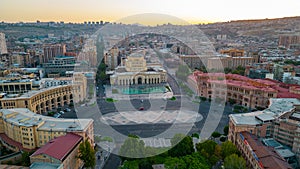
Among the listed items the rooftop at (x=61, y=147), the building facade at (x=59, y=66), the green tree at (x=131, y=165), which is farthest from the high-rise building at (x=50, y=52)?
the green tree at (x=131, y=165)

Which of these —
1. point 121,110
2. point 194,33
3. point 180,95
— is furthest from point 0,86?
point 194,33

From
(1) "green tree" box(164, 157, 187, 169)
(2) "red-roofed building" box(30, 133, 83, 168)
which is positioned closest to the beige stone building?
(2) "red-roofed building" box(30, 133, 83, 168)

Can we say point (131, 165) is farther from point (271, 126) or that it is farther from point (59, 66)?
point (59, 66)

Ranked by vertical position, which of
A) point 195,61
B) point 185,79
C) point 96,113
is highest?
point 195,61

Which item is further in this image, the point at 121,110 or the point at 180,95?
the point at 180,95

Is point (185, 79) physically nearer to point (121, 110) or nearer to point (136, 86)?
point (136, 86)

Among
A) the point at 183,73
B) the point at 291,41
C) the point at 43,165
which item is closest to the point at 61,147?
the point at 43,165
